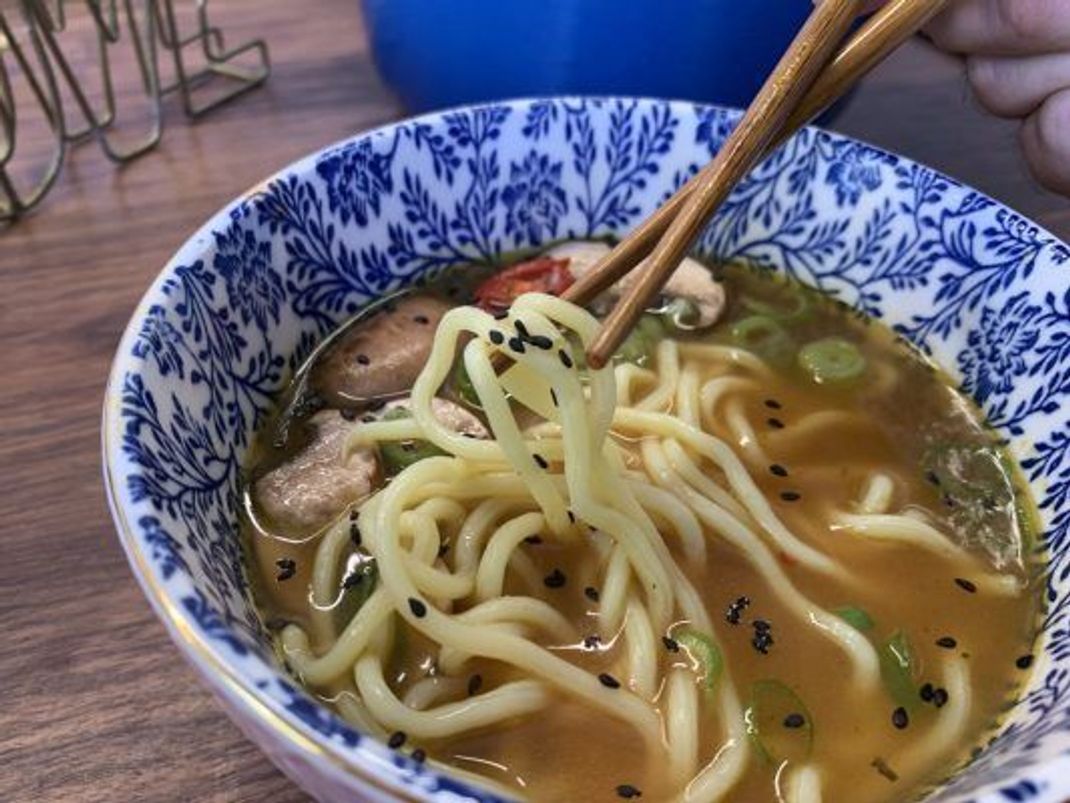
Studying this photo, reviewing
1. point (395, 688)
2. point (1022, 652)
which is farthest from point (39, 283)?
point (1022, 652)

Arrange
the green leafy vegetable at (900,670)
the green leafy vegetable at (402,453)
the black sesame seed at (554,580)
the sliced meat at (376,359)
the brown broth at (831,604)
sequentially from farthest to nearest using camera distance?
the sliced meat at (376,359) → the green leafy vegetable at (402,453) → the black sesame seed at (554,580) → the green leafy vegetable at (900,670) → the brown broth at (831,604)

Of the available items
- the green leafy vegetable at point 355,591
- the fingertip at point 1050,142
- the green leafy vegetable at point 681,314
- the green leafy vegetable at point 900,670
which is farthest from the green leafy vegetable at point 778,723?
the fingertip at point 1050,142

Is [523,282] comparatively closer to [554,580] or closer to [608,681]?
[554,580]

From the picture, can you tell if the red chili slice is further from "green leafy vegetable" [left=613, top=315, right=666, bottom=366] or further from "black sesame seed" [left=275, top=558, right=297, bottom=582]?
"black sesame seed" [left=275, top=558, right=297, bottom=582]

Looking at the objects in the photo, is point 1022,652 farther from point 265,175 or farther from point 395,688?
point 265,175

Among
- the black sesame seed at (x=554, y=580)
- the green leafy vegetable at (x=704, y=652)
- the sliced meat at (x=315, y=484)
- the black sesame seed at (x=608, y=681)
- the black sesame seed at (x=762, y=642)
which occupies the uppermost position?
the sliced meat at (x=315, y=484)

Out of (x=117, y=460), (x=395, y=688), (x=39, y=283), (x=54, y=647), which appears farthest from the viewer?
(x=39, y=283)

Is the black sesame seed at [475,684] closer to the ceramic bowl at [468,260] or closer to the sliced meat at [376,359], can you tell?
the ceramic bowl at [468,260]

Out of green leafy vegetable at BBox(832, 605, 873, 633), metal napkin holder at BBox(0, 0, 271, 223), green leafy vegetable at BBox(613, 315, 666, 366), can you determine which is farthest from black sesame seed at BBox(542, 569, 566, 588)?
metal napkin holder at BBox(0, 0, 271, 223)
